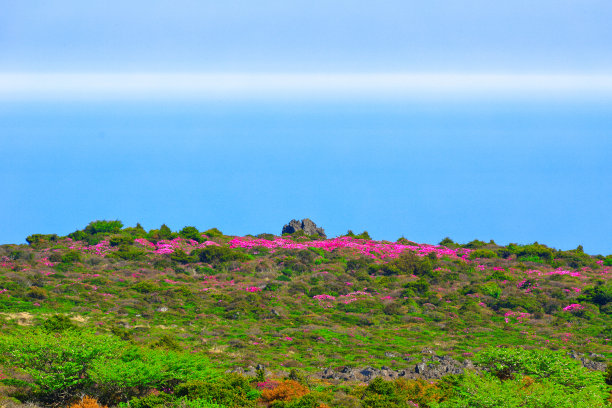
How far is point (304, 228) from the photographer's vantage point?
3086 inches

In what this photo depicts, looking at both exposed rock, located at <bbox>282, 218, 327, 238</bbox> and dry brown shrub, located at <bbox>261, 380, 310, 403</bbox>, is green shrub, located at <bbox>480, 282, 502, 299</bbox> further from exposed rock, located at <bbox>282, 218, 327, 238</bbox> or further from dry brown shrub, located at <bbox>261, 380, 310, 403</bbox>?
dry brown shrub, located at <bbox>261, 380, 310, 403</bbox>

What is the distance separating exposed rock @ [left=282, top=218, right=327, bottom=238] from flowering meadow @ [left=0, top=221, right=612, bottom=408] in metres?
3.50

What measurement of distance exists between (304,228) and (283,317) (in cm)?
3381

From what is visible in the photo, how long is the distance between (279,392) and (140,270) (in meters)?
35.2

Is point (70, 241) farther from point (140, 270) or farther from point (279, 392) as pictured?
point (279, 392)

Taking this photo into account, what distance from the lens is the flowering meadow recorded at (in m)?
22.8

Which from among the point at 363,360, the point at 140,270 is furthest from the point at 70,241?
the point at 363,360

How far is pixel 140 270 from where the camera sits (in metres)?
55.5

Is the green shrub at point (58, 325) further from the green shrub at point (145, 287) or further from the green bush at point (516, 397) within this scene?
the green bush at point (516, 397)

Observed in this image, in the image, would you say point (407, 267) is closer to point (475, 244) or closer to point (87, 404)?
point (475, 244)

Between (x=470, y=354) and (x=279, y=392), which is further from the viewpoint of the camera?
(x=470, y=354)

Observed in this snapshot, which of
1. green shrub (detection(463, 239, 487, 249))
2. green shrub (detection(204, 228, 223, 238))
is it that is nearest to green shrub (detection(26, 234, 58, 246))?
green shrub (detection(204, 228, 223, 238))

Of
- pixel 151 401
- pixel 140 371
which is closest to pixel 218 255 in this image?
pixel 140 371

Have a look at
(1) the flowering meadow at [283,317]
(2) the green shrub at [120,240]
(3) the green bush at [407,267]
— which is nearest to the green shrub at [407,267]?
(3) the green bush at [407,267]
